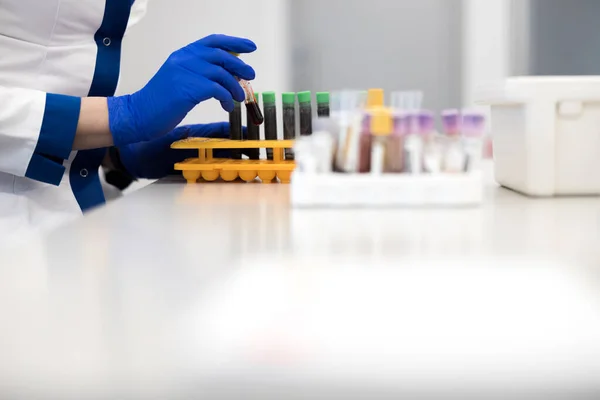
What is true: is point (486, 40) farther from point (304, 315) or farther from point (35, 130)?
point (304, 315)

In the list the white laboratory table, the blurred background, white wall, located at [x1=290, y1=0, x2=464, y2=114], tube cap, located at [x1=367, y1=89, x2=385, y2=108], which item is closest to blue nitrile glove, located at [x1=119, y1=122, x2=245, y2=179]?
tube cap, located at [x1=367, y1=89, x2=385, y2=108]

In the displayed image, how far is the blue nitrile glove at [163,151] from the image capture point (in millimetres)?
1428

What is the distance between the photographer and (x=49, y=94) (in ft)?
3.91

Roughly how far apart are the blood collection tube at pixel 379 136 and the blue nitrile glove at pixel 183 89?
0.48m

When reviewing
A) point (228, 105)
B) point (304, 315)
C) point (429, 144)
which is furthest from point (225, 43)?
point (304, 315)

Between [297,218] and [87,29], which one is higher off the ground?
[87,29]

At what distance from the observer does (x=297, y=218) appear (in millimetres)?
719

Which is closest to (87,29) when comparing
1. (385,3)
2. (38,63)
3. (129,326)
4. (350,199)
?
(38,63)

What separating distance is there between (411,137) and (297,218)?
180mm

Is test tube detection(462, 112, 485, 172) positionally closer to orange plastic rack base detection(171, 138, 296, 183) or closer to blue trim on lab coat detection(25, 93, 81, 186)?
orange plastic rack base detection(171, 138, 296, 183)

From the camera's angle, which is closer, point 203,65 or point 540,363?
point 540,363

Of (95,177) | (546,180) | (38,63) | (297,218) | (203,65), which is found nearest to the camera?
(297,218)

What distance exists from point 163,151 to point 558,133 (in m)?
0.92

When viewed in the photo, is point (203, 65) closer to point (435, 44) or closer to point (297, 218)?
point (297, 218)
